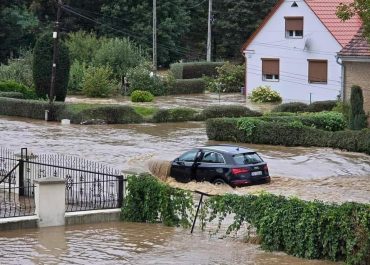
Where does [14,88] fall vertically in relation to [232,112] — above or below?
above

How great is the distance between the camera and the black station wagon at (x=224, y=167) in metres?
25.8

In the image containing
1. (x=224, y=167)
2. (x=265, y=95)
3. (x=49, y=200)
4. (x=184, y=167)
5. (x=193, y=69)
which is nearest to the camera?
(x=49, y=200)

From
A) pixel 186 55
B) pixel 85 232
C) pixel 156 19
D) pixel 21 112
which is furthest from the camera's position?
pixel 186 55

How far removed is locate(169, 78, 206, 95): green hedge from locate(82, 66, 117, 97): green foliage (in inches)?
261

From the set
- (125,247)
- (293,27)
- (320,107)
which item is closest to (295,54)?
(293,27)

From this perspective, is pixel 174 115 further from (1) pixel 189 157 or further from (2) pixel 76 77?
(1) pixel 189 157

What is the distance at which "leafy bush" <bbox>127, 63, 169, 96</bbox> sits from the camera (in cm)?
6212

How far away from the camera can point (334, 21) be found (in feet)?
183

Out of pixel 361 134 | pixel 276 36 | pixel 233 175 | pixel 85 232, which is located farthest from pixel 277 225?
pixel 276 36

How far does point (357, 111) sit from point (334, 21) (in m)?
18.0

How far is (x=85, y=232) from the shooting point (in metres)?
18.6

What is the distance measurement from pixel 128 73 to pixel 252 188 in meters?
37.6

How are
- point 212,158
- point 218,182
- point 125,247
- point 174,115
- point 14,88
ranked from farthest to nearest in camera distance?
1. point 14,88
2. point 174,115
3. point 212,158
4. point 218,182
5. point 125,247

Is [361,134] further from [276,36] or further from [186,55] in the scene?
[186,55]
